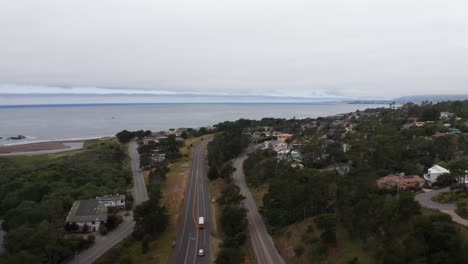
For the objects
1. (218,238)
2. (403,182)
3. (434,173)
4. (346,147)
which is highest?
(434,173)

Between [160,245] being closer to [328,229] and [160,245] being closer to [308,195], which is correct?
[308,195]

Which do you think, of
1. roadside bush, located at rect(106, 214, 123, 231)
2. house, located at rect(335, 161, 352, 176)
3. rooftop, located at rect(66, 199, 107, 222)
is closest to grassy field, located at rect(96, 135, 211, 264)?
roadside bush, located at rect(106, 214, 123, 231)

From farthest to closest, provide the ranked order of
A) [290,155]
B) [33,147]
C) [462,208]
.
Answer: [33,147] → [290,155] → [462,208]

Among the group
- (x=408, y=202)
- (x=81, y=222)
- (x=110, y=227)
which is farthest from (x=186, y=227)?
(x=408, y=202)

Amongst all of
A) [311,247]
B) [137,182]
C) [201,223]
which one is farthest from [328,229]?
[137,182]

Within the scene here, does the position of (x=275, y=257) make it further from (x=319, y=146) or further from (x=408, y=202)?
(x=319, y=146)

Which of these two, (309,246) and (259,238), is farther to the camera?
(259,238)

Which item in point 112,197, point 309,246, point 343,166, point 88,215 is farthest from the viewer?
point 343,166
